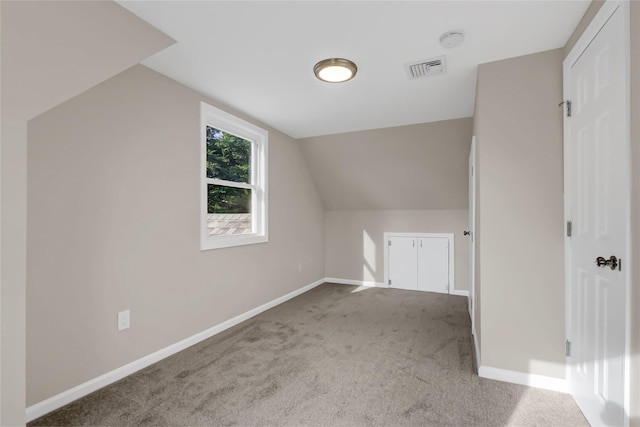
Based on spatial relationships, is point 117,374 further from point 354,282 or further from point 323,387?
point 354,282

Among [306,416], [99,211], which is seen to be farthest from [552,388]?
[99,211]

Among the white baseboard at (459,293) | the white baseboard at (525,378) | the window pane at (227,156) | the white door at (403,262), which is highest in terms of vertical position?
the window pane at (227,156)

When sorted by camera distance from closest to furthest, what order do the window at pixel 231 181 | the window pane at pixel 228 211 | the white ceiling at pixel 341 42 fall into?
the white ceiling at pixel 341 42 → the window at pixel 231 181 → the window pane at pixel 228 211

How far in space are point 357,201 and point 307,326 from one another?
8.09 feet

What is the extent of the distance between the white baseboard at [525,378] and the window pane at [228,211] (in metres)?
2.65

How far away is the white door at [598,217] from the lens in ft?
4.57

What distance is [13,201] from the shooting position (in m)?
1.21

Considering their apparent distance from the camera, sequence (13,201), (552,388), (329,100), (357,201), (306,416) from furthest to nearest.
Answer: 1. (357,201)
2. (329,100)
3. (552,388)
4. (306,416)
5. (13,201)

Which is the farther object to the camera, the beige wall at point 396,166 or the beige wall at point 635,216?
the beige wall at point 396,166

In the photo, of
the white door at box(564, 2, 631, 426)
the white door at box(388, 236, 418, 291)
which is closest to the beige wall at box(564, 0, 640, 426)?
the white door at box(564, 2, 631, 426)

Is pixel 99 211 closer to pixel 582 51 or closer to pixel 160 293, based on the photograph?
pixel 160 293

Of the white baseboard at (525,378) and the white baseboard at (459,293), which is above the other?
the white baseboard at (525,378)

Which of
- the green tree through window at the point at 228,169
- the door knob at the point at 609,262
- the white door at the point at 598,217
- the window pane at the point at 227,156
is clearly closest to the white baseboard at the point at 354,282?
the green tree through window at the point at 228,169

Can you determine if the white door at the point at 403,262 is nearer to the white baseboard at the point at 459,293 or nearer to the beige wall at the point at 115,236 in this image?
the white baseboard at the point at 459,293
